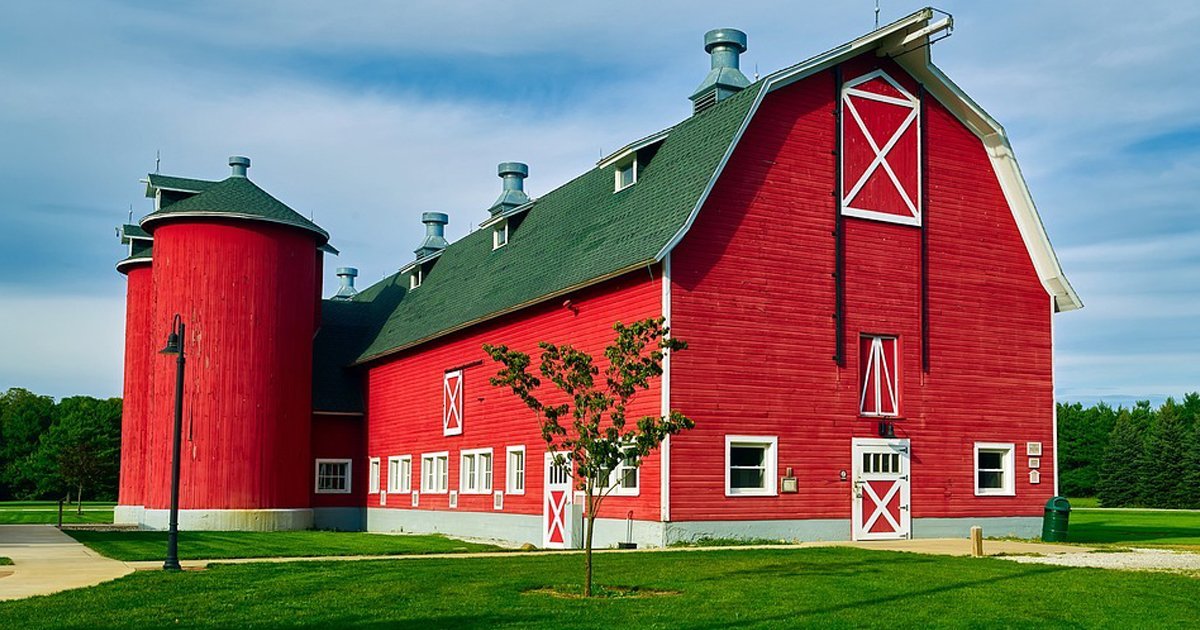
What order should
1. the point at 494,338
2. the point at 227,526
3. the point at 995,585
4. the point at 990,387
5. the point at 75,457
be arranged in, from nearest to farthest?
the point at 995,585, the point at 990,387, the point at 494,338, the point at 227,526, the point at 75,457

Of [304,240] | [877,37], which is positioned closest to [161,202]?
[304,240]

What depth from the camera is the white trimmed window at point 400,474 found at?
38.4m

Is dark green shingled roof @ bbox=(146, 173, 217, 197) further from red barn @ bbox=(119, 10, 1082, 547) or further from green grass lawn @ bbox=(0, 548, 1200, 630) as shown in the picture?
green grass lawn @ bbox=(0, 548, 1200, 630)

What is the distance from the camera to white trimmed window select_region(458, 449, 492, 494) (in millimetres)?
32312

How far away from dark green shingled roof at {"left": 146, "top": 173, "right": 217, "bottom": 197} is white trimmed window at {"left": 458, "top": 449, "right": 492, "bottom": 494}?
15748mm

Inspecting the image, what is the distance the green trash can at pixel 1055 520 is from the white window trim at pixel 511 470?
11605 mm

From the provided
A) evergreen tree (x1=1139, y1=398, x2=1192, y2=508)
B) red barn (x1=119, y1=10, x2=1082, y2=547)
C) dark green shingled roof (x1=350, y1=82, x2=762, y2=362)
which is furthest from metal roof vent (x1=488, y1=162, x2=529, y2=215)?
evergreen tree (x1=1139, y1=398, x2=1192, y2=508)

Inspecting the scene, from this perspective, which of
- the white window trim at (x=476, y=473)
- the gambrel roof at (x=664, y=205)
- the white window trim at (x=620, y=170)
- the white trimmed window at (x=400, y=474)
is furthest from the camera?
the white trimmed window at (x=400, y=474)

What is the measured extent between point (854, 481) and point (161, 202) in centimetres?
2775

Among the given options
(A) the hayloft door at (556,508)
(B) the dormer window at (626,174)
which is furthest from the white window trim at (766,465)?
(B) the dormer window at (626,174)

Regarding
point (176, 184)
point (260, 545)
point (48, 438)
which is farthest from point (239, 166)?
point (48, 438)

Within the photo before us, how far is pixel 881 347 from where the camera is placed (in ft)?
85.1

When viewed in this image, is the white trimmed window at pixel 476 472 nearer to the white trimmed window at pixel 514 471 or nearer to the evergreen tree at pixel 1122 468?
the white trimmed window at pixel 514 471

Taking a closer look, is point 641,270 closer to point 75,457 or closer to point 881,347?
point 881,347
